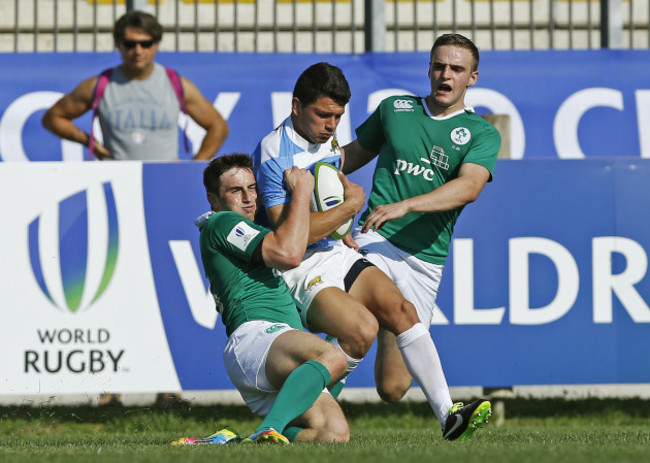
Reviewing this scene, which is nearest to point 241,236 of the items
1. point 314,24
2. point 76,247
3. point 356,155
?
point 356,155

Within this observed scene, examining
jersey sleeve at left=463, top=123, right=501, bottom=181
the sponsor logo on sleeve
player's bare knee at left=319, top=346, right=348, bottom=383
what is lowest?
player's bare knee at left=319, top=346, right=348, bottom=383

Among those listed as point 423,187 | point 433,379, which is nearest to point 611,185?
point 423,187

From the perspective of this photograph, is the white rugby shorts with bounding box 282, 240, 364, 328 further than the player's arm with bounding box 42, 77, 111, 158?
No

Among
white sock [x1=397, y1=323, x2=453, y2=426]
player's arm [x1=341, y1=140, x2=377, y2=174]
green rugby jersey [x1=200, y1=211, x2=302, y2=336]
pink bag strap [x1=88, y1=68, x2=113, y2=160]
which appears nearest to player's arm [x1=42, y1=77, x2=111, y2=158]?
pink bag strap [x1=88, y1=68, x2=113, y2=160]

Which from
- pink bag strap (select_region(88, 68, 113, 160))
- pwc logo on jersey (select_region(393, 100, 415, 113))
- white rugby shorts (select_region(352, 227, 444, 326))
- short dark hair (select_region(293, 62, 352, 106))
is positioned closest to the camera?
short dark hair (select_region(293, 62, 352, 106))

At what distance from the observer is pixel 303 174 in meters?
6.45

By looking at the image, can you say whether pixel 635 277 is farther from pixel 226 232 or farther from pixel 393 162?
pixel 226 232

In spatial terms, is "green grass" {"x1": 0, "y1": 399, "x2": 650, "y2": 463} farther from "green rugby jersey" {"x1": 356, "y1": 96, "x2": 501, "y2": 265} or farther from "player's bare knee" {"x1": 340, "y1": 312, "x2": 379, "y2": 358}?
"green rugby jersey" {"x1": 356, "y1": 96, "x2": 501, "y2": 265}

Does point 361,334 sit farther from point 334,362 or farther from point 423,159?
point 423,159

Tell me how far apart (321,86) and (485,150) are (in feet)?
3.71

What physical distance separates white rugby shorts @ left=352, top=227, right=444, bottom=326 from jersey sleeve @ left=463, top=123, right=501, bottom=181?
65cm

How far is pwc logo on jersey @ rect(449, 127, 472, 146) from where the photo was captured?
7.22m

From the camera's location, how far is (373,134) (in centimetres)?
752

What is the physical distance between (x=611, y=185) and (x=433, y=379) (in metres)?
2.67
